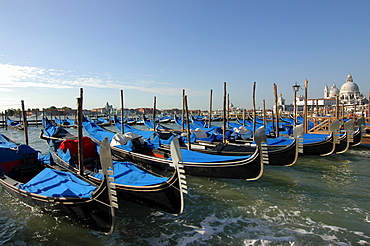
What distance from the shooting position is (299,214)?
4.69 m

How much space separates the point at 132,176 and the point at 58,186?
1.45 m

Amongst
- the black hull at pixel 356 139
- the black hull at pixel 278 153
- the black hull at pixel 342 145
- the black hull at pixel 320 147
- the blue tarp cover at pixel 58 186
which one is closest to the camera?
the blue tarp cover at pixel 58 186

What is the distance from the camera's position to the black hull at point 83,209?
3686mm

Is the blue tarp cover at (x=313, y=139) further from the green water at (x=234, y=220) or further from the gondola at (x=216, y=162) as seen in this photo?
the gondola at (x=216, y=162)

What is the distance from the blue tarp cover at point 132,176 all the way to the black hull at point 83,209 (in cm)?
97

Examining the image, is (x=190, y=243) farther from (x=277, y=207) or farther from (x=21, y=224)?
(x=21, y=224)

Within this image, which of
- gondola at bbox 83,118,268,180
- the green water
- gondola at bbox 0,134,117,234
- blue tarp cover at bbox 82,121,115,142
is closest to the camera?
gondola at bbox 0,134,117,234

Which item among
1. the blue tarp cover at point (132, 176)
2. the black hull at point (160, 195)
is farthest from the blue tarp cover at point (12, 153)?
the black hull at point (160, 195)

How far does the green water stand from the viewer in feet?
12.7

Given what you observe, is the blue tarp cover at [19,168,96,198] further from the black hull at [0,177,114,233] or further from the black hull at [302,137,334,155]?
the black hull at [302,137,334,155]

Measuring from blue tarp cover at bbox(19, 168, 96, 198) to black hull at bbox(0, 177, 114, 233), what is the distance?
0.31ft

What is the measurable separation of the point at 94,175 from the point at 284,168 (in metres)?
6.43

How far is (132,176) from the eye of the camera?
4.94 m

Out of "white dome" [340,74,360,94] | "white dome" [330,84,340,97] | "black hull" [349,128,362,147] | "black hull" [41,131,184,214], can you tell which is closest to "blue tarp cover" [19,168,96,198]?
"black hull" [41,131,184,214]
